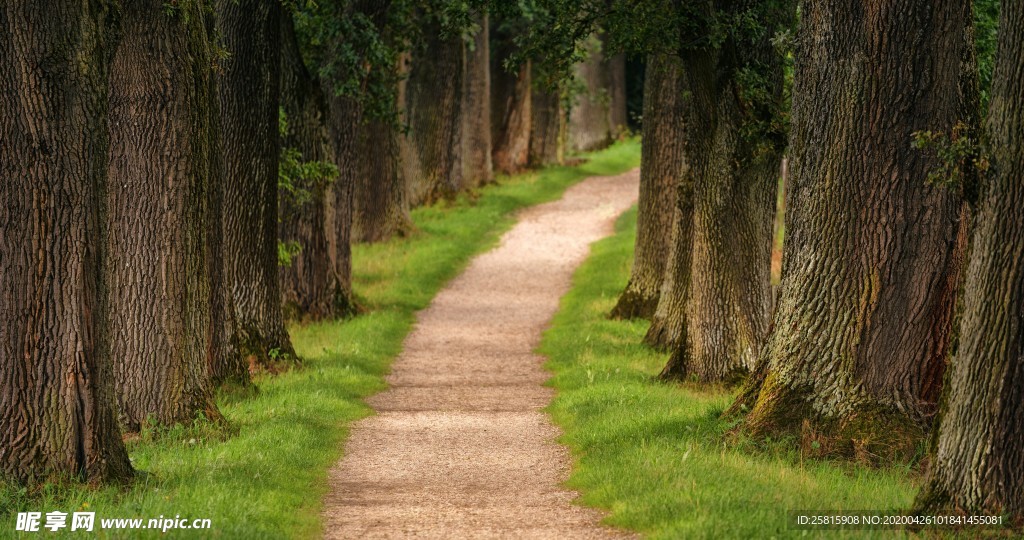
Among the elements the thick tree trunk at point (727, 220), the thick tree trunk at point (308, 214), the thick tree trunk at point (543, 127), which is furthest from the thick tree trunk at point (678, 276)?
the thick tree trunk at point (543, 127)

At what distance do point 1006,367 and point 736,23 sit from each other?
253 inches

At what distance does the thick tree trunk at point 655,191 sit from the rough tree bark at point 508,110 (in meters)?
18.3

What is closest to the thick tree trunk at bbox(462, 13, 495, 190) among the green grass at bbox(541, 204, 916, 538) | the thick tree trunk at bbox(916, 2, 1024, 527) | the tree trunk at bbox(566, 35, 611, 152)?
the tree trunk at bbox(566, 35, 611, 152)

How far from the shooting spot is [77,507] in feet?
25.2

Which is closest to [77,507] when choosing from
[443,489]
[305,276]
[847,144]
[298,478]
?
[298,478]

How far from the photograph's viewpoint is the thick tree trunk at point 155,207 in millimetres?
10734

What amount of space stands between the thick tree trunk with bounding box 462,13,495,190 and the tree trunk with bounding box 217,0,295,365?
16496 mm

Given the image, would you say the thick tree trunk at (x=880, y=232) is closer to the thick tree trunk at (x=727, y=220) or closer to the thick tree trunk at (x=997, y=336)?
the thick tree trunk at (x=997, y=336)

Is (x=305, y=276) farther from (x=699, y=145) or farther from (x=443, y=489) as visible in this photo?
(x=443, y=489)

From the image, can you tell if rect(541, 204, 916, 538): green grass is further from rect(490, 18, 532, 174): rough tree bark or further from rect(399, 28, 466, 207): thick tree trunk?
rect(490, 18, 532, 174): rough tree bark

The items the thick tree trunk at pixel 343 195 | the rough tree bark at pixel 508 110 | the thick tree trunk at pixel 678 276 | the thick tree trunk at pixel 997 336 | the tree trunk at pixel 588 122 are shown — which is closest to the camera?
the thick tree trunk at pixel 997 336

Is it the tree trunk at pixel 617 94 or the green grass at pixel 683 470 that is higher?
the tree trunk at pixel 617 94

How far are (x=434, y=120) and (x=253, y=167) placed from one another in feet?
49.2

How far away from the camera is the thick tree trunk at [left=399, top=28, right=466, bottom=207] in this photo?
28719 mm
